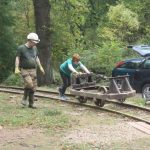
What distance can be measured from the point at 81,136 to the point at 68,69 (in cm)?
642

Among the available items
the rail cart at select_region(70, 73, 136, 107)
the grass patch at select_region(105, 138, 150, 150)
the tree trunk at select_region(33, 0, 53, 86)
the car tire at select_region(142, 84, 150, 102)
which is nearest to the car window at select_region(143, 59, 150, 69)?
the car tire at select_region(142, 84, 150, 102)

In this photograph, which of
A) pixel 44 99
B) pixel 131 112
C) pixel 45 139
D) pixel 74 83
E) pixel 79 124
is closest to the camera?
pixel 45 139

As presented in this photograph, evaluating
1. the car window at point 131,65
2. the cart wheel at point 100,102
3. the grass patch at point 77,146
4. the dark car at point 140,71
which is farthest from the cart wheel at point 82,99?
the grass patch at point 77,146

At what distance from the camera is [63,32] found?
28.4 m

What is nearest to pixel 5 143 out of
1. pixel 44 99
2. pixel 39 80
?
pixel 44 99

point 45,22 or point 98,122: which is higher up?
point 45,22

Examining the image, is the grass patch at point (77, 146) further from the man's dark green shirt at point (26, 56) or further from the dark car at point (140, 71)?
the dark car at point (140, 71)

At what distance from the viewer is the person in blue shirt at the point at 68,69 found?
16656 millimetres

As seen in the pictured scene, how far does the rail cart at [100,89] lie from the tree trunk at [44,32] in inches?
288

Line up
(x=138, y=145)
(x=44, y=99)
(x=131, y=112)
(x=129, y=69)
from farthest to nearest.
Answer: (x=129, y=69) → (x=44, y=99) → (x=131, y=112) → (x=138, y=145)

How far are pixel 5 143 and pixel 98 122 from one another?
338cm

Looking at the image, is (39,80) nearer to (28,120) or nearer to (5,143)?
(28,120)

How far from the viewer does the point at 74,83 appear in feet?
55.2

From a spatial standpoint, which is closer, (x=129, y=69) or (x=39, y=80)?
(x=129, y=69)
